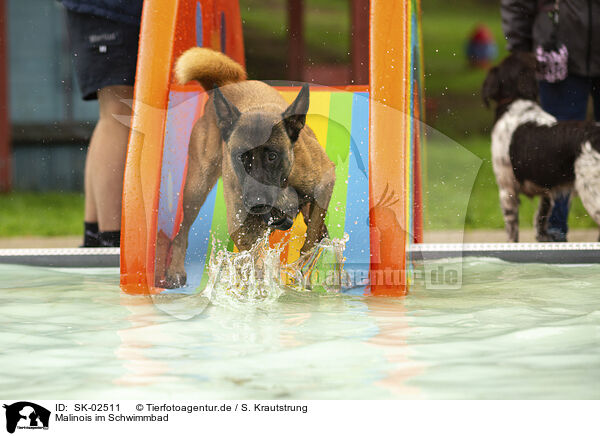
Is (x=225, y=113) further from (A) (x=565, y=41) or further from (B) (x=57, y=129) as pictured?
(B) (x=57, y=129)

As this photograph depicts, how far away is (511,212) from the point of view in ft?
16.4

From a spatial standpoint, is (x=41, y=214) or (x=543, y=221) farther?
(x=41, y=214)

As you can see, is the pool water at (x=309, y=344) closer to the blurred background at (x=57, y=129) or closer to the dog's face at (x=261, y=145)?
the dog's face at (x=261, y=145)

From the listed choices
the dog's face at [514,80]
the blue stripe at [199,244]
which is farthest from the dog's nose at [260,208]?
the dog's face at [514,80]

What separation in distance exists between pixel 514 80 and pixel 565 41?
374 mm

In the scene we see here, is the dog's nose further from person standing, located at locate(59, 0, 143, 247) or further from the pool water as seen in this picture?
person standing, located at locate(59, 0, 143, 247)

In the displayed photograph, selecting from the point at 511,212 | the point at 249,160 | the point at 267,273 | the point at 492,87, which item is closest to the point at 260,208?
the point at 249,160

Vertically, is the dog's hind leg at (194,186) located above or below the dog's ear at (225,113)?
below

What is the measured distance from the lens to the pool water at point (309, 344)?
203 cm

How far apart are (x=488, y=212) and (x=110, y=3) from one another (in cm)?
416

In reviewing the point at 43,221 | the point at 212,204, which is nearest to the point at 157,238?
the point at 212,204

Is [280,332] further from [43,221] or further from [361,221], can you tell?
[43,221]

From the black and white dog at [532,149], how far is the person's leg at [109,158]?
7.39 feet

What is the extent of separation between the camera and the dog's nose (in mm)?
3000
